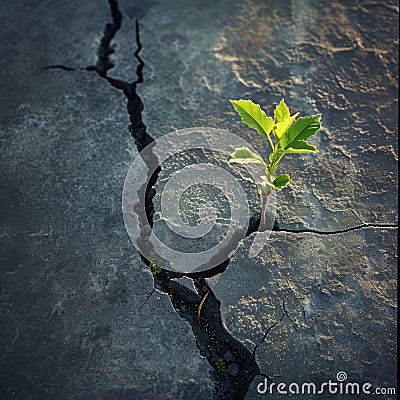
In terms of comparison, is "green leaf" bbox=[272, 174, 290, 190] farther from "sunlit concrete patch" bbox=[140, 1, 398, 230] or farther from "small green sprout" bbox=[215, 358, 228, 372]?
"small green sprout" bbox=[215, 358, 228, 372]

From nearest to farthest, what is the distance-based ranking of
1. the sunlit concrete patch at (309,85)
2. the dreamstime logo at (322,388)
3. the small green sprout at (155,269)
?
the dreamstime logo at (322,388) < the small green sprout at (155,269) < the sunlit concrete patch at (309,85)

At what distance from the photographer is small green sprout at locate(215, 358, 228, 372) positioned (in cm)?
175

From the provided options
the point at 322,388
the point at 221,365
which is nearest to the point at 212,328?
the point at 221,365

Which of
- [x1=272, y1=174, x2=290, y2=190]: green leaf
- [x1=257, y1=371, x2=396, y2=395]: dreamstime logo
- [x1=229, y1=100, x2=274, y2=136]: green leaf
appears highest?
[x1=229, y1=100, x2=274, y2=136]: green leaf

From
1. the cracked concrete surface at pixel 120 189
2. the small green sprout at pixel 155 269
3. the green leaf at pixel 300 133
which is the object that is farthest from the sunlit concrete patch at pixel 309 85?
the small green sprout at pixel 155 269

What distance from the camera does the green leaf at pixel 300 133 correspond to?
5.95ft

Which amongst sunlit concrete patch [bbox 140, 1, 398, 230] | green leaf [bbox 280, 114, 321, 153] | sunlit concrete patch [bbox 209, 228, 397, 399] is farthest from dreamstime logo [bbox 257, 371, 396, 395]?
green leaf [bbox 280, 114, 321, 153]

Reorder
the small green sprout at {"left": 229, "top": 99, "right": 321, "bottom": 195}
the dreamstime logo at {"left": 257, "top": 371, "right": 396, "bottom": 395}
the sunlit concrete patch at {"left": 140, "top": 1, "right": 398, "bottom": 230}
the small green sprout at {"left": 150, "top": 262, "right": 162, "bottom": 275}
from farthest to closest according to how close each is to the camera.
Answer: the sunlit concrete patch at {"left": 140, "top": 1, "right": 398, "bottom": 230} < the small green sprout at {"left": 150, "top": 262, "right": 162, "bottom": 275} < the small green sprout at {"left": 229, "top": 99, "right": 321, "bottom": 195} < the dreamstime logo at {"left": 257, "top": 371, "right": 396, "bottom": 395}

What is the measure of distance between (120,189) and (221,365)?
79 centimetres

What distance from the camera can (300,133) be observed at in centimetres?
182

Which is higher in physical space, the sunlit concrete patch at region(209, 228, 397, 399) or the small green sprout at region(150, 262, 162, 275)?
the small green sprout at region(150, 262, 162, 275)

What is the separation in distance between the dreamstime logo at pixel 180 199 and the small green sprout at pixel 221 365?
1.10 feet

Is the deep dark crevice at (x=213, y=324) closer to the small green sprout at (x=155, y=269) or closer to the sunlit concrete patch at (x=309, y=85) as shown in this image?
the small green sprout at (x=155, y=269)

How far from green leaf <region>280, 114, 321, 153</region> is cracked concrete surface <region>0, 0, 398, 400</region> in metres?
0.35
